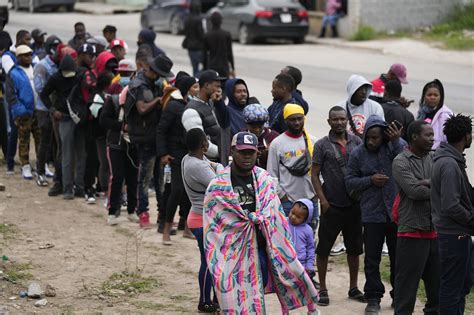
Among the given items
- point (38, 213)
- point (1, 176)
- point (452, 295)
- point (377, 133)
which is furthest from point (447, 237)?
point (1, 176)

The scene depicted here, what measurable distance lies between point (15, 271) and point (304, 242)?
3332mm

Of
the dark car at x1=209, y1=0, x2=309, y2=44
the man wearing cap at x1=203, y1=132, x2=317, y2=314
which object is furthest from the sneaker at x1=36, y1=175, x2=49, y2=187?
the dark car at x1=209, y1=0, x2=309, y2=44

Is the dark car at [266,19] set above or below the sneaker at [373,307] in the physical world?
above

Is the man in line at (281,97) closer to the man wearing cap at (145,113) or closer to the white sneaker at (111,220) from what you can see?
the man wearing cap at (145,113)

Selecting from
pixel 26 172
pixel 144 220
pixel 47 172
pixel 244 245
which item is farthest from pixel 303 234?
pixel 47 172

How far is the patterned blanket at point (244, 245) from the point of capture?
24.7 ft

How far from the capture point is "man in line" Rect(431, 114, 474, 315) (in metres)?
7.56

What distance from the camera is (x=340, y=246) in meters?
10.7

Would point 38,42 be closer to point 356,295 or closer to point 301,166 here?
point 301,166

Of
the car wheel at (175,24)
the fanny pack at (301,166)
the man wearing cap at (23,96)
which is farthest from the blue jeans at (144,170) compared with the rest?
the car wheel at (175,24)

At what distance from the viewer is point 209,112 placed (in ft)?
34.8

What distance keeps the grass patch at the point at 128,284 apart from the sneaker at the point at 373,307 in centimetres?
219

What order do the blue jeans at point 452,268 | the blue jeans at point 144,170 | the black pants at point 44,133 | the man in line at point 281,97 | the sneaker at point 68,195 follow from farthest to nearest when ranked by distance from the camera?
the black pants at point 44,133, the sneaker at point 68,195, the blue jeans at point 144,170, the man in line at point 281,97, the blue jeans at point 452,268

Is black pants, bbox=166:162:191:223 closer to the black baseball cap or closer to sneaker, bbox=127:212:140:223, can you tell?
the black baseball cap
